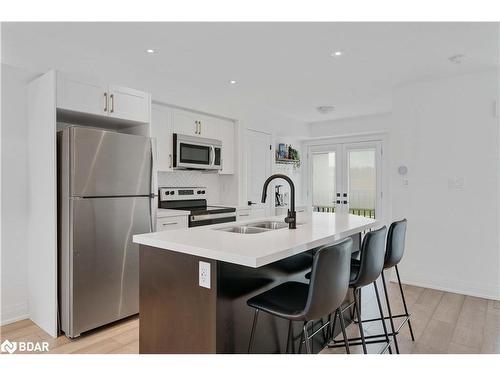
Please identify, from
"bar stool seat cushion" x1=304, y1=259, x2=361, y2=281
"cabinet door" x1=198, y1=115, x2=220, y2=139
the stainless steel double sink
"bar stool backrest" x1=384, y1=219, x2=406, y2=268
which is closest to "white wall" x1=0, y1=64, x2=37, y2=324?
"cabinet door" x1=198, y1=115, x2=220, y2=139

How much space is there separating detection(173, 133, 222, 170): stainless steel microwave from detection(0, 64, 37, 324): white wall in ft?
4.94

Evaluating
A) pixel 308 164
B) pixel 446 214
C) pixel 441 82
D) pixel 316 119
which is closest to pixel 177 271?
pixel 446 214

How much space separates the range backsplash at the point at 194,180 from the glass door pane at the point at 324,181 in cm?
256

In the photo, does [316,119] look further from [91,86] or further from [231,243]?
[231,243]

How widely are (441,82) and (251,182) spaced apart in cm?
276

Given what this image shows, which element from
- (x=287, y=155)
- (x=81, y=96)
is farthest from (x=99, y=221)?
(x=287, y=155)

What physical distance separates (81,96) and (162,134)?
1.14 meters

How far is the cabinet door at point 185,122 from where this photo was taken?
13.2 feet

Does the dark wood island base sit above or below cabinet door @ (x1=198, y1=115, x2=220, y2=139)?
below

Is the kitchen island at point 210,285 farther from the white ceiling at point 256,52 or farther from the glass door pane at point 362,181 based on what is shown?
the glass door pane at point 362,181

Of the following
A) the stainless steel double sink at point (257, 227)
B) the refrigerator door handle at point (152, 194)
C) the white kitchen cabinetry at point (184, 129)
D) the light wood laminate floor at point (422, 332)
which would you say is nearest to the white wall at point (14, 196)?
the light wood laminate floor at point (422, 332)

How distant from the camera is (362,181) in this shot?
616 cm

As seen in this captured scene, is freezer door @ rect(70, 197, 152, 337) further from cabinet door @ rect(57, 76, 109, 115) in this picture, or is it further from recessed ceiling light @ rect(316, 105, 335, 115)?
recessed ceiling light @ rect(316, 105, 335, 115)

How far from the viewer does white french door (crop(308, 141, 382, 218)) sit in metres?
6.04
